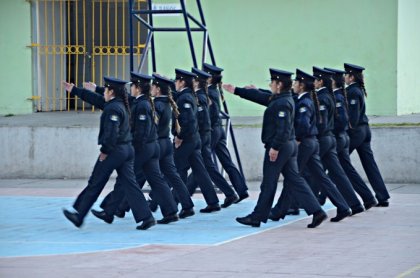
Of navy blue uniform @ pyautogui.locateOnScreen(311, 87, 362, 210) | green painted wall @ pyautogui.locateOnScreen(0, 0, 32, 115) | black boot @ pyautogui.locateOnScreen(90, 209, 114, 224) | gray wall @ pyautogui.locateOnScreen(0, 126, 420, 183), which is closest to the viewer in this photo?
black boot @ pyautogui.locateOnScreen(90, 209, 114, 224)

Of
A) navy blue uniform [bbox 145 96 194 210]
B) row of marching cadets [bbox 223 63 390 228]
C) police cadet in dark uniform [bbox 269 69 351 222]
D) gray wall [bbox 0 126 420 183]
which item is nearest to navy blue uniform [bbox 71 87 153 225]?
navy blue uniform [bbox 145 96 194 210]

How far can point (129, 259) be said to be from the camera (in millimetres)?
10930

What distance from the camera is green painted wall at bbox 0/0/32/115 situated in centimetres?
2078

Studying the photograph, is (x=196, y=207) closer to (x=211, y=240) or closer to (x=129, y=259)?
(x=211, y=240)

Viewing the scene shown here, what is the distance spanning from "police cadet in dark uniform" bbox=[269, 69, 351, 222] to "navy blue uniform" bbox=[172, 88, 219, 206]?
123 centimetres

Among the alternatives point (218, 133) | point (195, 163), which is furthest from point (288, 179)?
point (218, 133)

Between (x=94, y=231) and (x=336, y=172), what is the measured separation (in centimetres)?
320

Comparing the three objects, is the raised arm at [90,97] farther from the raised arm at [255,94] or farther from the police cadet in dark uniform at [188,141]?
the raised arm at [255,94]

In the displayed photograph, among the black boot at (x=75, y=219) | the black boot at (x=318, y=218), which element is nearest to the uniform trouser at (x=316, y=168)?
the black boot at (x=318, y=218)

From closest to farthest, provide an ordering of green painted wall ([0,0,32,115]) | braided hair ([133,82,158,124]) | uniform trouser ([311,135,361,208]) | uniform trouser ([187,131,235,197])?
braided hair ([133,82,158,124]), uniform trouser ([311,135,361,208]), uniform trouser ([187,131,235,197]), green painted wall ([0,0,32,115])

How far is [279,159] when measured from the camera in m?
13.2

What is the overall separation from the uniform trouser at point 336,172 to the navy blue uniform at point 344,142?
365mm

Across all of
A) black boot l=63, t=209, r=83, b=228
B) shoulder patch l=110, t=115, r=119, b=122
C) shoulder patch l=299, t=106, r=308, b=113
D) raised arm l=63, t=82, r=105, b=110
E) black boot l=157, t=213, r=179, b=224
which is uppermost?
raised arm l=63, t=82, r=105, b=110

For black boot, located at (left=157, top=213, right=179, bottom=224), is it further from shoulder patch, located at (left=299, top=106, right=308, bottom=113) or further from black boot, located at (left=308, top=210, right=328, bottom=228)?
Result: shoulder patch, located at (left=299, top=106, right=308, bottom=113)
